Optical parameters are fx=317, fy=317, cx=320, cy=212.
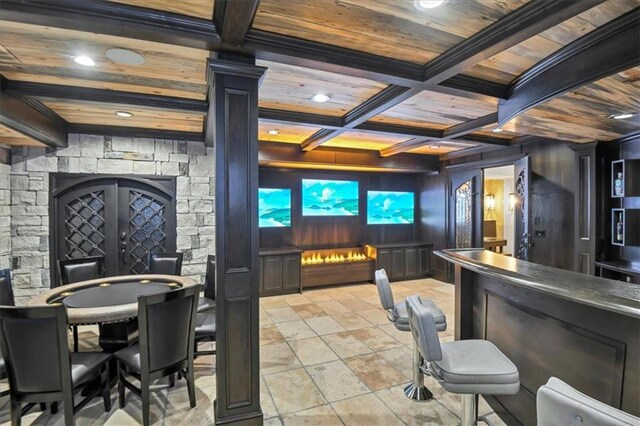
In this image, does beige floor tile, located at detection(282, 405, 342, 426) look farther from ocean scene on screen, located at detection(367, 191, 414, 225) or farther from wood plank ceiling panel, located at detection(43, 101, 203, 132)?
ocean scene on screen, located at detection(367, 191, 414, 225)

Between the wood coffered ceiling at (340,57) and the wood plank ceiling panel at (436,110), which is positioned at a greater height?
the wood plank ceiling panel at (436,110)

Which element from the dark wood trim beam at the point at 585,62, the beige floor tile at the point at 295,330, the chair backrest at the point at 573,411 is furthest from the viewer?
the beige floor tile at the point at 295,330

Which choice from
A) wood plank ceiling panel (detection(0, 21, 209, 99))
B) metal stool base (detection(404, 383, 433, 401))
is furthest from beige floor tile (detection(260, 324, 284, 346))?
wood plank ceiling panel (detection(0, 21, 209, 99))

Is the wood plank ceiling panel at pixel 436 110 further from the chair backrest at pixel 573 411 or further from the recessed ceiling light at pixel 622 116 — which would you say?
the chair backrest at pixel 573 411

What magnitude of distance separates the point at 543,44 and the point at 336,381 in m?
3.11

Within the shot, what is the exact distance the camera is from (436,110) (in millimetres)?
3592

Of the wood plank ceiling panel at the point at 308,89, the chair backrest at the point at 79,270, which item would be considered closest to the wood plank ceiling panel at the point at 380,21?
the wood plank ceiling panel at the point at 308,89

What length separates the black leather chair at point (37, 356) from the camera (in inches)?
80.7

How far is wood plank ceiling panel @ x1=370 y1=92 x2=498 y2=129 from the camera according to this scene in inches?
126

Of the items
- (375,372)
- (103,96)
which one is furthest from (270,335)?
(103,96)

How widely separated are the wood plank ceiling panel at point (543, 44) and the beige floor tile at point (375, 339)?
292cm

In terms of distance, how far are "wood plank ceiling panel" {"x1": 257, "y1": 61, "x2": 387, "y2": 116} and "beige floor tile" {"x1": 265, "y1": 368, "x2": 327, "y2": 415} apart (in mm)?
2693

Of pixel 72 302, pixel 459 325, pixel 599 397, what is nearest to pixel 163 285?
pixel 72 302

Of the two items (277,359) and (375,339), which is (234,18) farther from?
(375,339)
